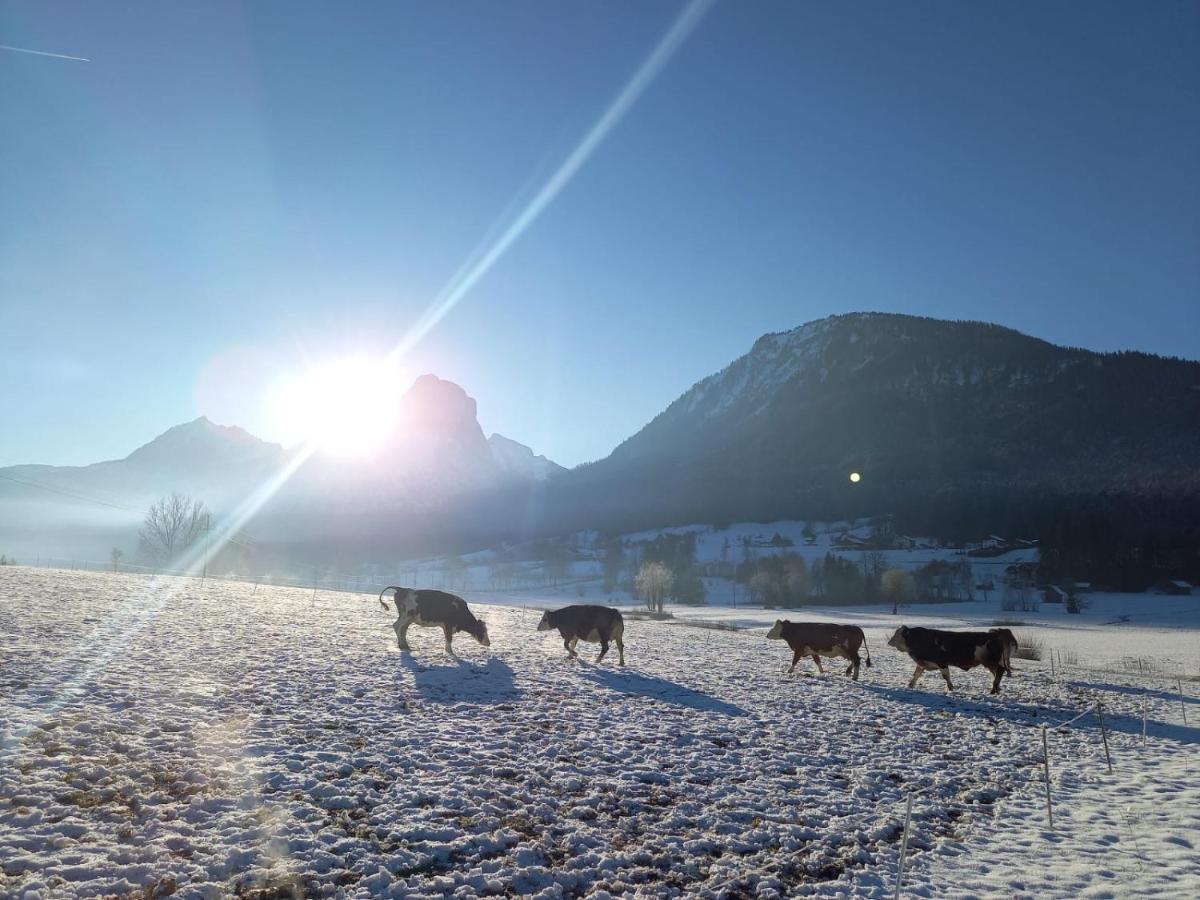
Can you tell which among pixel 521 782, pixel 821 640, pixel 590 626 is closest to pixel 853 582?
pixel 821 640

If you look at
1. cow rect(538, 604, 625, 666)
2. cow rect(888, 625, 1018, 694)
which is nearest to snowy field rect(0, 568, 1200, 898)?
cow rect(888, 625, 1018, 694)

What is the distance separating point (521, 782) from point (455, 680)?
290 inches

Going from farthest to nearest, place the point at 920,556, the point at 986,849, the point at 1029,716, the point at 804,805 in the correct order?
the point at 920,556
the point at 1029,716
the point at 804,805
the point at 986,849

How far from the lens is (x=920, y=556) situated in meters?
152

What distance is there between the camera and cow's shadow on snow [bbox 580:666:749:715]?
616 inches

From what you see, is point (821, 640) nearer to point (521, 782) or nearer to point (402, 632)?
point (402, 632)

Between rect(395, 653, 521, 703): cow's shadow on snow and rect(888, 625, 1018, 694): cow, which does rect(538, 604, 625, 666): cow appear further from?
rect(888, 625, 1018, 694): cow

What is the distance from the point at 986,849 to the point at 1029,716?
38.4 ft

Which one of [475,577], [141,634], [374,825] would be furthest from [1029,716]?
[475,577]

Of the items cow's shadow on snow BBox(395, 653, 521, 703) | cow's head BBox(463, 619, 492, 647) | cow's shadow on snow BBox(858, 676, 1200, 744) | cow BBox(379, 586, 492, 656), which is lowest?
cow's shadow on snow BBox(858, 676, 1200, 744)

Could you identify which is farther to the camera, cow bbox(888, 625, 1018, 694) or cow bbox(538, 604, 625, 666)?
cow bbox(538, 604, 625, 666)

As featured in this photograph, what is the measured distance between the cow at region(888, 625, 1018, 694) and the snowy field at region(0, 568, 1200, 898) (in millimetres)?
2420

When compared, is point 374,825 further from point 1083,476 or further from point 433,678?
point 1083,476

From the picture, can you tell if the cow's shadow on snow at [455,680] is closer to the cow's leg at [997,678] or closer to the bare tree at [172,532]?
the cow's leg at [997,678]
